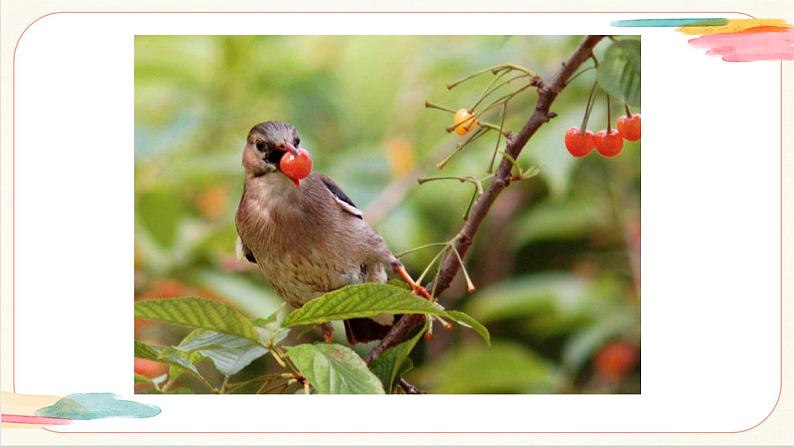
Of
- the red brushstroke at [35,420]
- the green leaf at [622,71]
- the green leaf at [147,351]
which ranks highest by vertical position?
the green leaf at [622,71]

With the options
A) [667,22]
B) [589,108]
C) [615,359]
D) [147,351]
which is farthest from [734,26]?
[147,351]

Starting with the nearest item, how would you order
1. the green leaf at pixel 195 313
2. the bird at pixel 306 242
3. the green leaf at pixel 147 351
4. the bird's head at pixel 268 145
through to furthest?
the green leaf at pixel 195 313 < the green leaf at pixel 147 351 < the bird's head at pixel 268 145 < the bird at pixel 306 242

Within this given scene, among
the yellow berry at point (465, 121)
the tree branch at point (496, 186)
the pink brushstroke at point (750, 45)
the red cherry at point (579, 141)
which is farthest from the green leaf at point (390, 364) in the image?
the pink brushstroke at point (750, 45)

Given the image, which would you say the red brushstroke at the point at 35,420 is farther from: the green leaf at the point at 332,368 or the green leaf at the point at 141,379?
the green leaf at the point at 332,368

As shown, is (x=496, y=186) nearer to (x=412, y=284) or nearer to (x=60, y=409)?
(x=412, y=284)

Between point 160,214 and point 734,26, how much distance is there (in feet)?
4.68

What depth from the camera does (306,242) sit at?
2.70 meters

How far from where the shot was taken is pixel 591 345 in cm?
308

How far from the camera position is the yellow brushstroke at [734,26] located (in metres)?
2.63

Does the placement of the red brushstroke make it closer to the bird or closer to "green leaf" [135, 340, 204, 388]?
"green leaf" [135, 340, 204, 388]

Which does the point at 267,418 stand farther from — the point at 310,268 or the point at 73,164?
the point at 73,164

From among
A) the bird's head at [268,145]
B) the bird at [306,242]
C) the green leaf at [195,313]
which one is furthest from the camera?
the bird at [306,242]

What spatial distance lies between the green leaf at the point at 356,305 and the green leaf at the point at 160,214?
2.28 feet

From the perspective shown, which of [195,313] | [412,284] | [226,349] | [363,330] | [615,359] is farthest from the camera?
[615,359]
